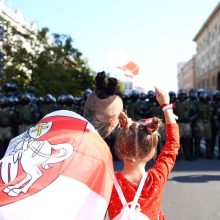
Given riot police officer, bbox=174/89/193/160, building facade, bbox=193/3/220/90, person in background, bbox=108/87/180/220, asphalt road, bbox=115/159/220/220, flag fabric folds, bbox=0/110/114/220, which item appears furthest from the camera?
building facade, bbox=193/3/220/90

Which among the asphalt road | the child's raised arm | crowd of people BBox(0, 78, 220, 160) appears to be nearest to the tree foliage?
crowd of people BBox(0, 78, 220, 160)

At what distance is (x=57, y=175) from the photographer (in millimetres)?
1917

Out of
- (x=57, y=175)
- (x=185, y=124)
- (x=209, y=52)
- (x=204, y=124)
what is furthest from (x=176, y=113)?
(x=209, y=52)

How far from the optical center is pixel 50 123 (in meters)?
2.18

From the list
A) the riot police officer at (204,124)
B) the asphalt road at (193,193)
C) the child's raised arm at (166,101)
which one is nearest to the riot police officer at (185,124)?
the riot police officer at (204,124)

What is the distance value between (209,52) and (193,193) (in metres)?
71.7

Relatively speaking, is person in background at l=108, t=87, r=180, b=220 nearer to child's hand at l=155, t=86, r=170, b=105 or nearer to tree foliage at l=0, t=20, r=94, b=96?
child's hand at l=155, t=86, r=170, b=105

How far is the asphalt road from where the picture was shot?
A: 537 cm

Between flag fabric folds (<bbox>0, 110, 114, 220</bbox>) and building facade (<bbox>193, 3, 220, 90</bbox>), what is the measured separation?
67.4 meters

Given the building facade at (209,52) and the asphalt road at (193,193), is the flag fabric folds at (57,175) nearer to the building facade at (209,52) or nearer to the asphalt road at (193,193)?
the asphalt road at (193,193)

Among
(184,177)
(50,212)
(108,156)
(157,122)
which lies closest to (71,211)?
(50,212)

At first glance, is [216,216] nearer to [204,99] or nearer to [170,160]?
[170,160]

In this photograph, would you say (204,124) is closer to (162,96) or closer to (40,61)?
(162,96)

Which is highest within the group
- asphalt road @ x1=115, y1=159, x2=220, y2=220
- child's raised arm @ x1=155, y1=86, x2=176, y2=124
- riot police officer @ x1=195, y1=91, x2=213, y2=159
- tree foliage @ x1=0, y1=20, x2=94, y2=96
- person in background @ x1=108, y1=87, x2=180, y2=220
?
tree foliage @ x1=0, y1=20, x2=94, y2=96
